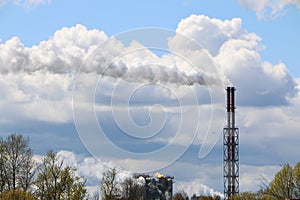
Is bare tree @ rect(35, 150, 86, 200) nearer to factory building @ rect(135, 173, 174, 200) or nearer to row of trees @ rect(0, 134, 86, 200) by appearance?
row of trees @ rect(0, 134, 86, 200)

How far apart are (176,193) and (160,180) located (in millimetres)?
6746

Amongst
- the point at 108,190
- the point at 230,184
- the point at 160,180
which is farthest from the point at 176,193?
the point at 108,190

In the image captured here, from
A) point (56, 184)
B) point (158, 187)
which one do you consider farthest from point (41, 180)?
point (158, 187)

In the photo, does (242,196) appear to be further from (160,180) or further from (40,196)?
(160,180)

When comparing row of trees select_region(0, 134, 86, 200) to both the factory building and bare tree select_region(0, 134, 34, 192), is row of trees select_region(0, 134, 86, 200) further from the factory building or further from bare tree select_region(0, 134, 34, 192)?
the factory building

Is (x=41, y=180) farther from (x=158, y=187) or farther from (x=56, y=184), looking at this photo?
(x=158, y=187)

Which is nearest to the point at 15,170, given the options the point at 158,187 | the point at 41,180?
the point at 41,180

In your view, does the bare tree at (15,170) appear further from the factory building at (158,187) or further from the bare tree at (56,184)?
the factory building at (158,187)

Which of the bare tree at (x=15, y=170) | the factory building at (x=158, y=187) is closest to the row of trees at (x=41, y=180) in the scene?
the bare tree at (x=15, y=170)

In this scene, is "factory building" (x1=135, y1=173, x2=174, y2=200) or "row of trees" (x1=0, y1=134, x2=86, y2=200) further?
"factory building" (x1=135, y1=173, x2=174, y2=200)

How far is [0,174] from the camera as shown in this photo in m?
71.5

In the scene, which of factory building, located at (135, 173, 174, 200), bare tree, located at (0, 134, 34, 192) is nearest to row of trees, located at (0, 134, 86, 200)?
bare tree, located at (0, 134, 34, 192)

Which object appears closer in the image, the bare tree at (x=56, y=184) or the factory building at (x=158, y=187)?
the bare tree at (x=56, y=184)

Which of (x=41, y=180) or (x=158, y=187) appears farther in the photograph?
(x=158, y=187)
